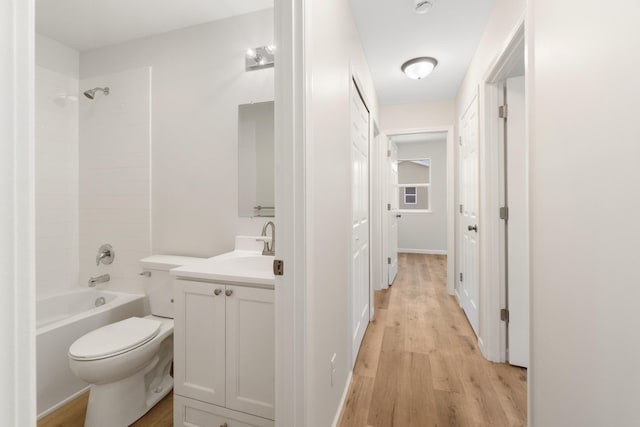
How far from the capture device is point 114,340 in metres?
1.49

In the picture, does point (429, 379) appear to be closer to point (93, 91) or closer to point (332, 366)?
point (332, 366)

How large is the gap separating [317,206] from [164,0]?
1914 millimetres

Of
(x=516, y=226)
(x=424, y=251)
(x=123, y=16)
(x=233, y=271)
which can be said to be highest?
(x=123, y=16)

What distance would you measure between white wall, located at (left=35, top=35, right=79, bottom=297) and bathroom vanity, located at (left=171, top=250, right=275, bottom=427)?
179 cm

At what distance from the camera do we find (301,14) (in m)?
0.98

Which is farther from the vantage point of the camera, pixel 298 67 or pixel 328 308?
pixel 328 308

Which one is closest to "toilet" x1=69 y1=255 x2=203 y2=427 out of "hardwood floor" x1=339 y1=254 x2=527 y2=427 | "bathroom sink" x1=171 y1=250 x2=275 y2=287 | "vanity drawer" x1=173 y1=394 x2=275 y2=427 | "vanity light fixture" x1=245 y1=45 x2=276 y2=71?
"vanity drawer" x1=173 y1=394 x2=275 y2=427

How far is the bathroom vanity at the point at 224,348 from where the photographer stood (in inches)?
49.6

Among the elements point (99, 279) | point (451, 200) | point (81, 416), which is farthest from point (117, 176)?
point (451, 200)

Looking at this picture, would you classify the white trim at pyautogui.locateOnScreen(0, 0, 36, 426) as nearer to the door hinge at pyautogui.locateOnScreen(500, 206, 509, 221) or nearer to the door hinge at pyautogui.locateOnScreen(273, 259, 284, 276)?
the door hinge at pyautogui.locateOnScreen(273, 259, 284, 276)

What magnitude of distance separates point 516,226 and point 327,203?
1.47 metres

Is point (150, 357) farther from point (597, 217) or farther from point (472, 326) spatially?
point (472, 326)

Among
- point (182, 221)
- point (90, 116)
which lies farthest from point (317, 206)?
point (90, 116)

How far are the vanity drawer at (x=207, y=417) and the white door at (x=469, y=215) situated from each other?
195 centimetres
